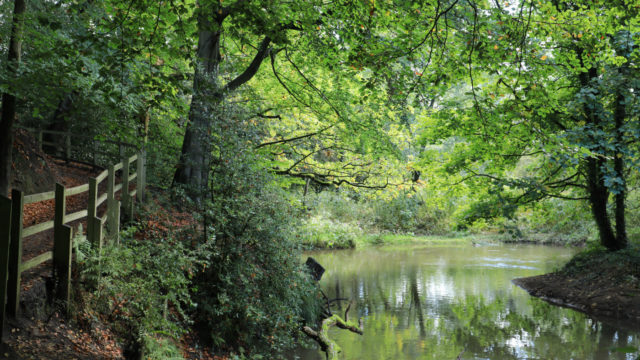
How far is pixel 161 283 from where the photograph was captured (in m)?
6.09

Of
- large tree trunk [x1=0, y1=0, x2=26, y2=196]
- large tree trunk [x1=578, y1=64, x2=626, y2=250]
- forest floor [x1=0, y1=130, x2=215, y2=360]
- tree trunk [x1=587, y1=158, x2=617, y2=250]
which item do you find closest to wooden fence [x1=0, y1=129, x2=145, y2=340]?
forest floor [x1=0, y1=130, x2=215, y2=360]

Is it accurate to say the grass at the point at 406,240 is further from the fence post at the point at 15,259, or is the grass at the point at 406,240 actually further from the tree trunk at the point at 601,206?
the fence post at the point at 15,259

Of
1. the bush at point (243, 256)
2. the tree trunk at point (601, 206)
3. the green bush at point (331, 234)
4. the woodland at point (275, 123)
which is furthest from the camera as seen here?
the green bush at point (331, 234)

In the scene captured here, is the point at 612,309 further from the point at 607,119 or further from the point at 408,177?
the point at 408,177

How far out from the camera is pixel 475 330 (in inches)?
404

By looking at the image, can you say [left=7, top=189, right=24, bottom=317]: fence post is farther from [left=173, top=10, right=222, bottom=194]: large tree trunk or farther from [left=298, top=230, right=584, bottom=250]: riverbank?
[left=298, top=230, right=584, bottom=250]: riverbank

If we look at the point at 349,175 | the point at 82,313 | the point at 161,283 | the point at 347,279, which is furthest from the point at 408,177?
the point at 82,313

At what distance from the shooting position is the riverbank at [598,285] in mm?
11047

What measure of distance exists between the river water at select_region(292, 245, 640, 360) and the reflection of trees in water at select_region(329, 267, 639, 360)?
2cm

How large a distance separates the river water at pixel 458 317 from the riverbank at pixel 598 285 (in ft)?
1.79

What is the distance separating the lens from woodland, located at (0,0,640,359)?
19.1 ft

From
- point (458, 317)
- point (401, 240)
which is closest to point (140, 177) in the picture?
point (458, 317)

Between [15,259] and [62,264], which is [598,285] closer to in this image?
[62,264]

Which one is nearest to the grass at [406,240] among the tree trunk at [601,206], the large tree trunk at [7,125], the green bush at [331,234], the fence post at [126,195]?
the green bush at [331,234]
